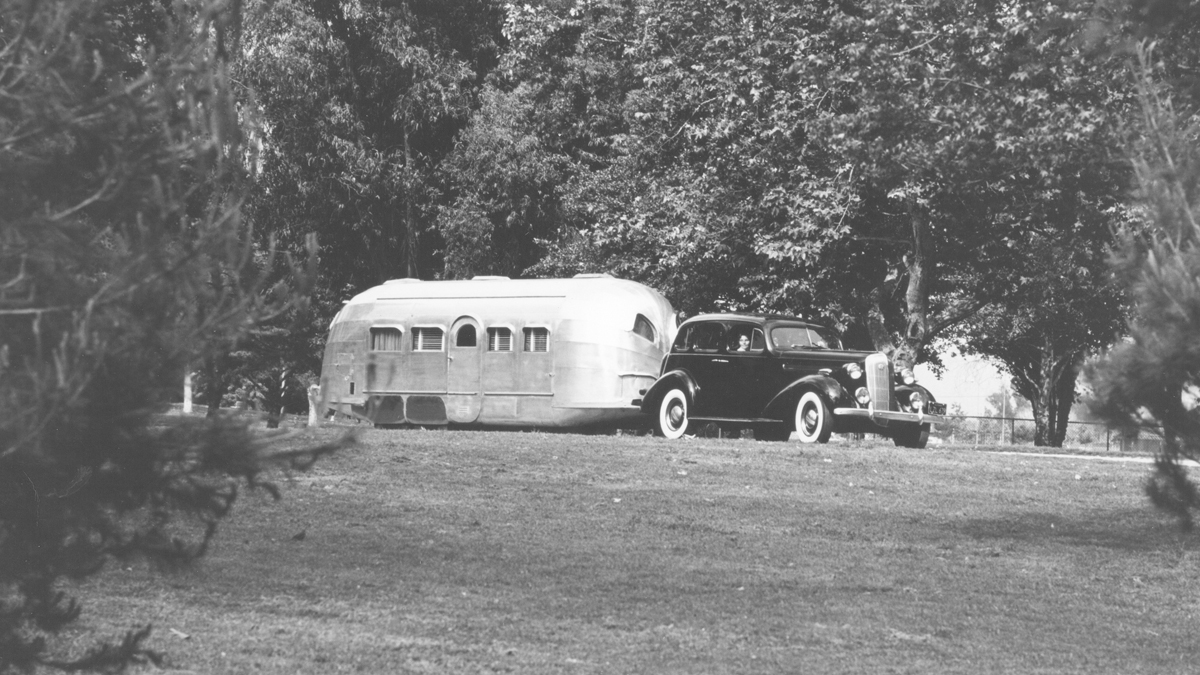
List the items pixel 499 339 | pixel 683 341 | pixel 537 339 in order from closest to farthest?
pixel 683 341 < pixel 537 339 < pixel 499 339

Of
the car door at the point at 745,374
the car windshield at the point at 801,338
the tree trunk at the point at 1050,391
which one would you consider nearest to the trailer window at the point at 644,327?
the car door at the point at 745,374

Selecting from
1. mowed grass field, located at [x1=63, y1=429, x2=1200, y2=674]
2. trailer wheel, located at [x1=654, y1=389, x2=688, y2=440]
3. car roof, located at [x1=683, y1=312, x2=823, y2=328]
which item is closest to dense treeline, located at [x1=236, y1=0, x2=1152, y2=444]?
car roof, located at [x1=683, y1=312, x2=823, y2=328]

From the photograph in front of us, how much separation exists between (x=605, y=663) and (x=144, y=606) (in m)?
3.08

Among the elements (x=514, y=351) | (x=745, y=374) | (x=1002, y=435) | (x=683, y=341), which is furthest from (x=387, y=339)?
(x=1002, y=435)

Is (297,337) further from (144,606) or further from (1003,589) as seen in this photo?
(1003,589)

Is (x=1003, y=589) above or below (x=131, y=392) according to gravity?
below

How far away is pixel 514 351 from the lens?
27.2 m

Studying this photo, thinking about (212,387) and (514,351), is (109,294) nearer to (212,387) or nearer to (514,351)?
(212,387)

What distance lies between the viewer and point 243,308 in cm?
515

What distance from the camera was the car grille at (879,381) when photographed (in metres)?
23.1

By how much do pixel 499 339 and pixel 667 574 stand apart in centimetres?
1599

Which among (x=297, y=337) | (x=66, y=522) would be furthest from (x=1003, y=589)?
(x=66, y=522)

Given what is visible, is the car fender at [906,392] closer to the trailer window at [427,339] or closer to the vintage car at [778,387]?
the vintage car at [778,387]

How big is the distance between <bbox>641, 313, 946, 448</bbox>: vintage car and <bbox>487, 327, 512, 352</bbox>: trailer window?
3098mm
